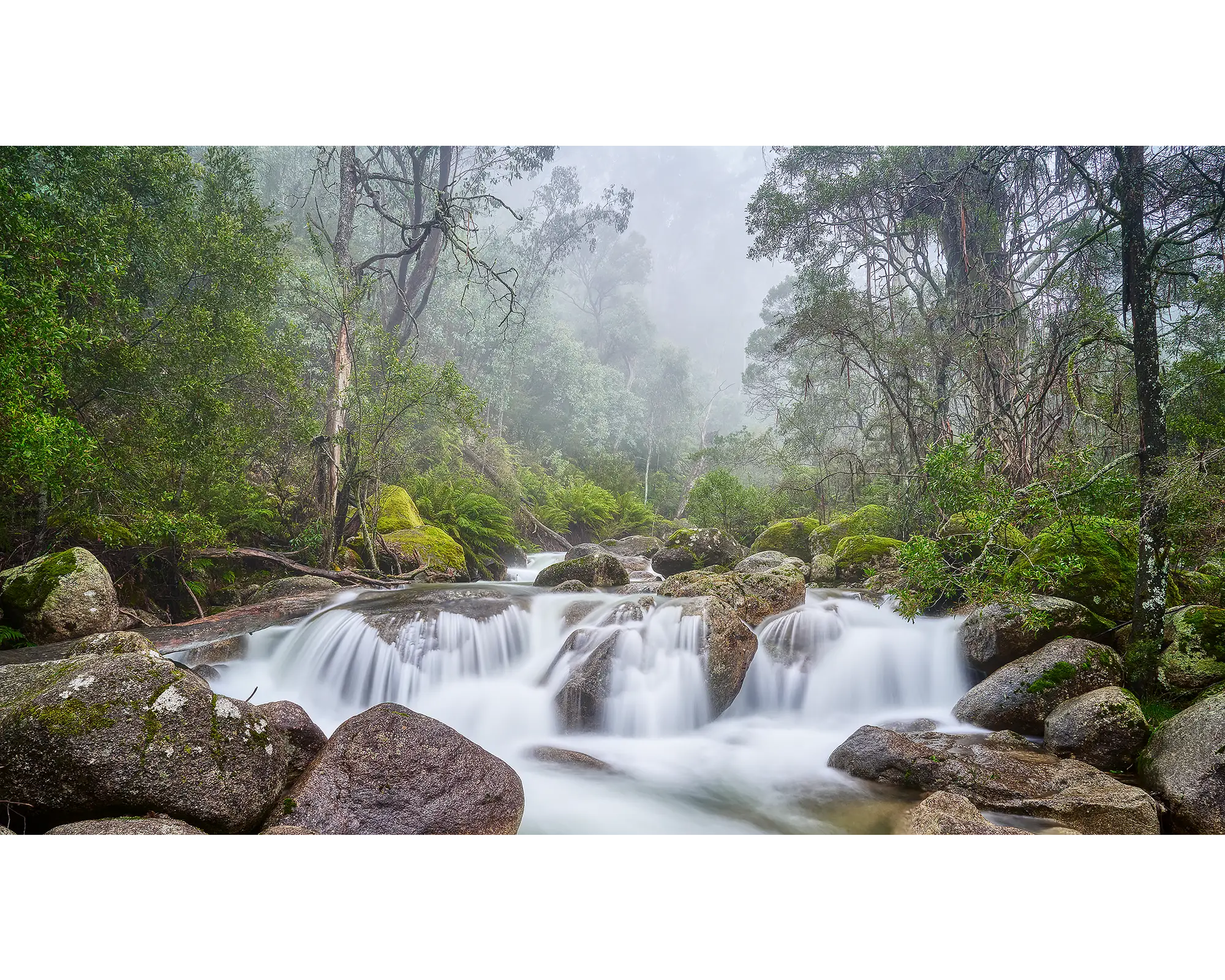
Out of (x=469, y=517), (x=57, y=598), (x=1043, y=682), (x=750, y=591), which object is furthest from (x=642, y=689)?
(x=469, y=517)

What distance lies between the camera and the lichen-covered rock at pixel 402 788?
2.86m

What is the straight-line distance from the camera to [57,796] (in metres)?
2.50

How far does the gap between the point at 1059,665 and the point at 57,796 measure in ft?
18.1

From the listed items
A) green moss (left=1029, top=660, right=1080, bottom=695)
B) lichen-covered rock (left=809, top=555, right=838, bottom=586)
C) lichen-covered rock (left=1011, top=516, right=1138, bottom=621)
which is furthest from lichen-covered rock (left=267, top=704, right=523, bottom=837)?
lichen-covered rock (left=809, top=555, right=838, bottom=586)

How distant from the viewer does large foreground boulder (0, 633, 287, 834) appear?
2.50 metres

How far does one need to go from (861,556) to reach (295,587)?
21.6ft

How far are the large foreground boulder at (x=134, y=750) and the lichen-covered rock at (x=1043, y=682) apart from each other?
14.6 feet

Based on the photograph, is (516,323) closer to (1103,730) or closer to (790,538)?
(790,538)

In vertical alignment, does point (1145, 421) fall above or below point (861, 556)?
above

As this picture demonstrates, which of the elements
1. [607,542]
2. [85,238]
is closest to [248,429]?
[85,238]

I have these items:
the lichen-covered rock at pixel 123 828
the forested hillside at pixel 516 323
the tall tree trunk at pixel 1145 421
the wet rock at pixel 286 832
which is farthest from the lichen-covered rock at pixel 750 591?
the lichen-covered rock at pixel 123 828

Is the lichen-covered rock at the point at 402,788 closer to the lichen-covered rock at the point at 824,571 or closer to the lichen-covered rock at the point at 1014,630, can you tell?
the lichen-covered rock at the point at 1014,630

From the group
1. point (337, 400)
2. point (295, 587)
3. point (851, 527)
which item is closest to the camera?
point (295, 587)

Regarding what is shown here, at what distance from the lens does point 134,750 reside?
2.54m
